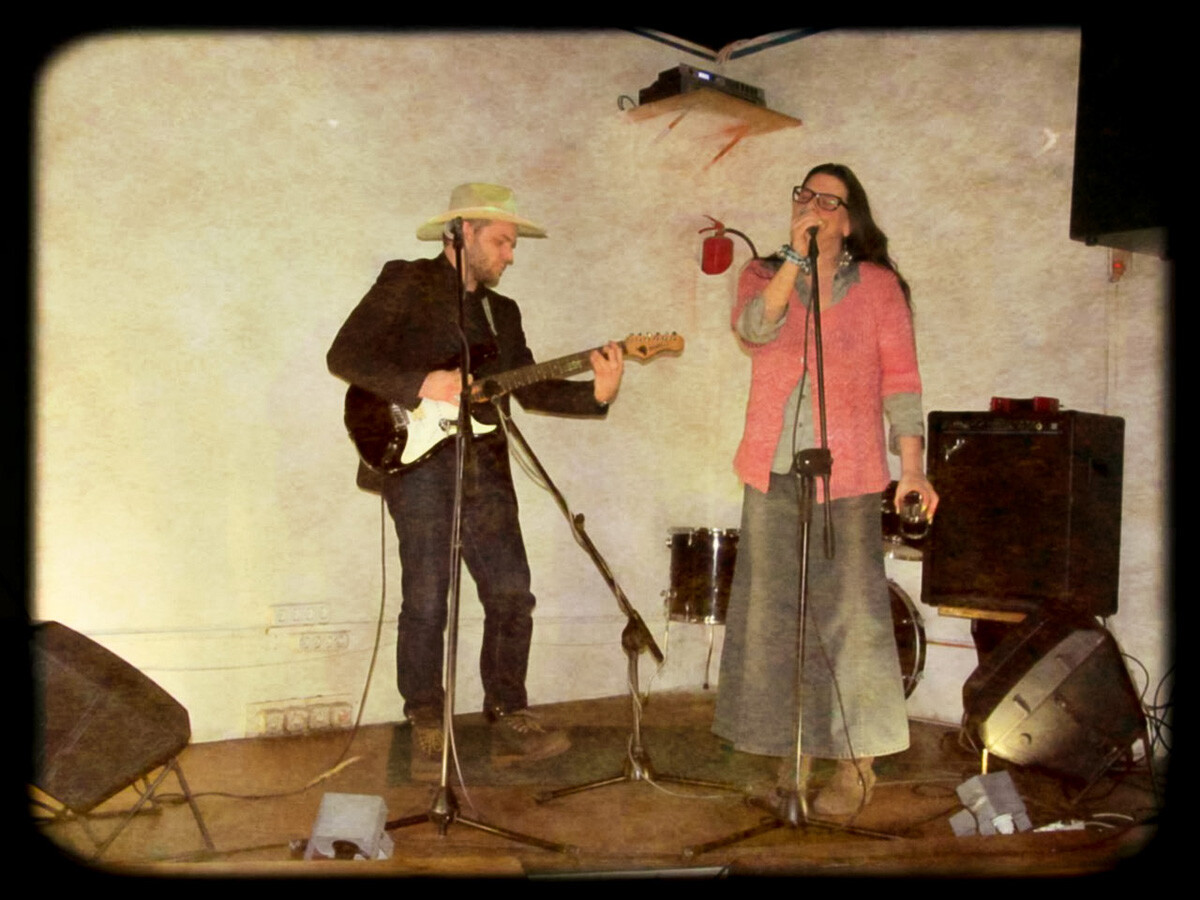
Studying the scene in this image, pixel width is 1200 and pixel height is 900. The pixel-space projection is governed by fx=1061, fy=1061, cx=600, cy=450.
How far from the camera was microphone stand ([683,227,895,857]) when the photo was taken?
264 cm

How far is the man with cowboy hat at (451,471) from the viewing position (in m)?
3.52

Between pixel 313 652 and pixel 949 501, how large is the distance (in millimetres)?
2468

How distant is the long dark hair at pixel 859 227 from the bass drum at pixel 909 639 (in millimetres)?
1565

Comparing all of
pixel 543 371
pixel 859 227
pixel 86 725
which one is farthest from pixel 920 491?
pixel 86 725

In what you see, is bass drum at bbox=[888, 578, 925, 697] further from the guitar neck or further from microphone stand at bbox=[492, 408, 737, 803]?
the guitar neck

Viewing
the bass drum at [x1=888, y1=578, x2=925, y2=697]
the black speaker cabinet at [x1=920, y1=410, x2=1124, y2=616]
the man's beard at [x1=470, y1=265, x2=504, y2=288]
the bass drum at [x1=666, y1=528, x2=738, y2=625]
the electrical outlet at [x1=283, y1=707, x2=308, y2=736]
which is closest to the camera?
the black speaker cabinet at [x1=920, y1=410, x2=1124, y2=616]

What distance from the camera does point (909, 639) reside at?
13.5 ft

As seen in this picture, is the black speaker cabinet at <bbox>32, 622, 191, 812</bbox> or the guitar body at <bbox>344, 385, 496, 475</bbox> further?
the guitar body at <bbox>344, 385, 496, 475</bbox>

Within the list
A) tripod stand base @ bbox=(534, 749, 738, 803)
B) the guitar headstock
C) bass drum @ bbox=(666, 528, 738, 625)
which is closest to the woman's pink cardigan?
the guitar headstock

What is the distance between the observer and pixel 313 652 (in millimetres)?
4090

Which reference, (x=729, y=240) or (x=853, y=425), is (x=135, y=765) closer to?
(x=853, y=425)

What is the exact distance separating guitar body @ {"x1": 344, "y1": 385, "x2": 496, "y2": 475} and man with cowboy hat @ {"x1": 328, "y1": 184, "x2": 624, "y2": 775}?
0.12 feet

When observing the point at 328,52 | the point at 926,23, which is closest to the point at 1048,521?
the point at 926,23

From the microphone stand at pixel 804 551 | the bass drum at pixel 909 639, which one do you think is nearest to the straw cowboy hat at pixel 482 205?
the microphone stand at pixel 804 551
